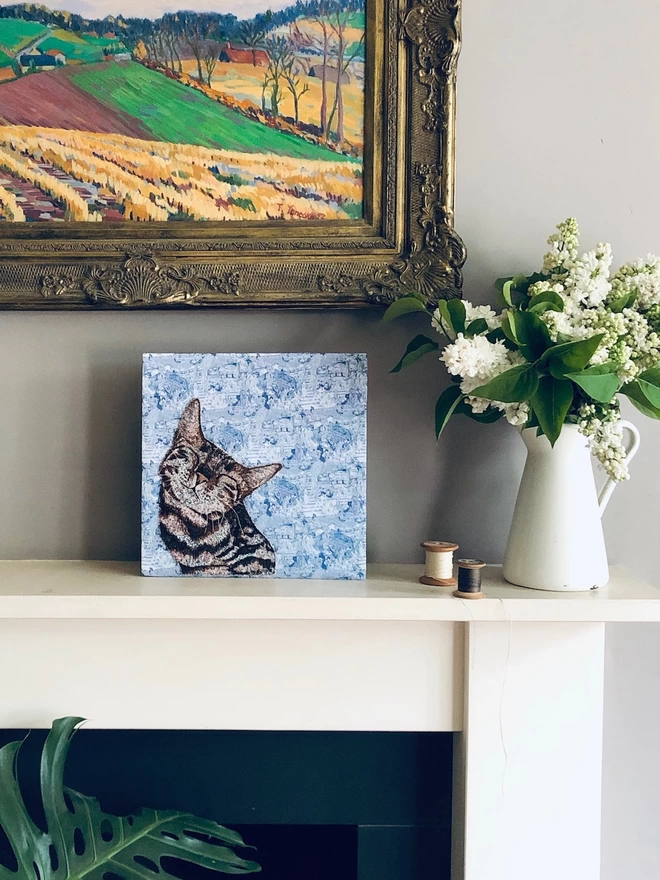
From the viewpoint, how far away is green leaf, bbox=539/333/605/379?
743mm

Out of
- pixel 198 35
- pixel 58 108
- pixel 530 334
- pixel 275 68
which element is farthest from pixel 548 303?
pixel 58 108

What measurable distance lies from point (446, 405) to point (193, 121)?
0.53 meters

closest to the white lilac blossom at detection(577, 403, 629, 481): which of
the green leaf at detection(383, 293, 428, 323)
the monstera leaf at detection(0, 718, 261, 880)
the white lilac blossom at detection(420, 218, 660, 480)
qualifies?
the white lilac blossom at detection(420, 218, 660, 480)

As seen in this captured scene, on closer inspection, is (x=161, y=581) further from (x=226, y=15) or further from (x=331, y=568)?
(x=226, y=15)

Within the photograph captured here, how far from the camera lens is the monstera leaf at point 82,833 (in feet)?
2.80

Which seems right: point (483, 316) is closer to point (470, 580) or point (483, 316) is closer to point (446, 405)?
point (446, 405)

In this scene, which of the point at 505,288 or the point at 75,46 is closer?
the point at 505,288

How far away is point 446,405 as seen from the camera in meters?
0.89

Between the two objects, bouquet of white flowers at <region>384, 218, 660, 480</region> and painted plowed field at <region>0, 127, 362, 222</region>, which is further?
painted plowed field at <region>0, 127, 362, 222</region>

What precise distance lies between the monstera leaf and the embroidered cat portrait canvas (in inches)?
10.4

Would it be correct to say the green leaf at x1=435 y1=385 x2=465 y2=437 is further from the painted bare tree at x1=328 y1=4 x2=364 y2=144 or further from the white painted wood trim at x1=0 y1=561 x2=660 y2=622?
the painted bare tree at x1=328 y1=4 x2=364 y2=144

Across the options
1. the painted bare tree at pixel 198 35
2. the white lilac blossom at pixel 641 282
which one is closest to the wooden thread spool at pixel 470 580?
the white lilac blossom at pixel 641 282

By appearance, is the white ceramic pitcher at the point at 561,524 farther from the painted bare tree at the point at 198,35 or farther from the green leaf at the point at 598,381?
the painted bare tree at the point at 198,35

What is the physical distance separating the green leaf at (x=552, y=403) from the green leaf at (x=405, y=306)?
0.19m
